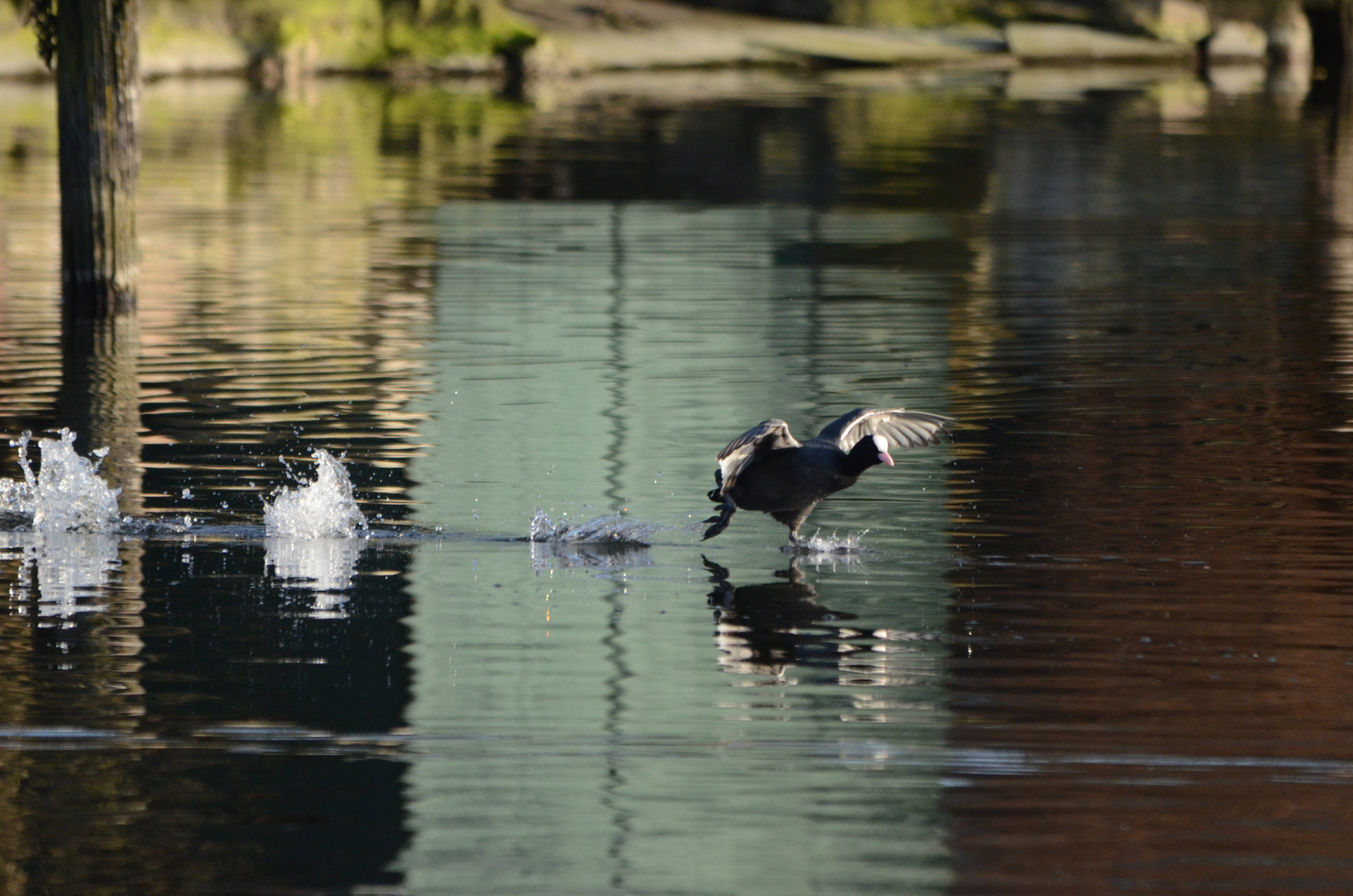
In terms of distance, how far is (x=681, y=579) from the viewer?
9109 millimetres

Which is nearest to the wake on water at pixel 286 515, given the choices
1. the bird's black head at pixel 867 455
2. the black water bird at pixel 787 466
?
the black water bird at pixel 787 466

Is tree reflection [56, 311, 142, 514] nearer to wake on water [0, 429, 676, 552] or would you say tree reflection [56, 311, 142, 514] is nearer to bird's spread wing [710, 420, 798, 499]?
wake on water [0, 429, 676, 552]

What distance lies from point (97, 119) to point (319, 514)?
676cm

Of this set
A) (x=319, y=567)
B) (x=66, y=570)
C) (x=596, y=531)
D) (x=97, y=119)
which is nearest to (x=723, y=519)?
(x=596, y=531)

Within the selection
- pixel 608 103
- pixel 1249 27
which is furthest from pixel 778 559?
pixel 1249 27

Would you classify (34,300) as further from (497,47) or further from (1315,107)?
(497,47)

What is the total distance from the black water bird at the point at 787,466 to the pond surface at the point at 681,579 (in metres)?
0.35

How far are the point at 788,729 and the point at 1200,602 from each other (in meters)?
2.39

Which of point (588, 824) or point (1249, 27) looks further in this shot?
point (1249, 27)

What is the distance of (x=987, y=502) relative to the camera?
34.1 feet

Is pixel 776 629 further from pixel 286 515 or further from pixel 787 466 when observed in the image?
pixel 286 515

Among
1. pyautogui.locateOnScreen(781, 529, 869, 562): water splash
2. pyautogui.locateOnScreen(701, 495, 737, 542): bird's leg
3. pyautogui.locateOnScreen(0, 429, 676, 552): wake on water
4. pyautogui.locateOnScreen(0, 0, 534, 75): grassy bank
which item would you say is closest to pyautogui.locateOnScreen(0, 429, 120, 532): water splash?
pyautogui.locateOnScreen(0, 429, 676, 552): wake on water

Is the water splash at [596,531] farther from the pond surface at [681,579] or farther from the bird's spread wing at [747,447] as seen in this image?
the bird's spread wing at [747,447]

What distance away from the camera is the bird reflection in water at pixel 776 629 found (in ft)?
25.3
